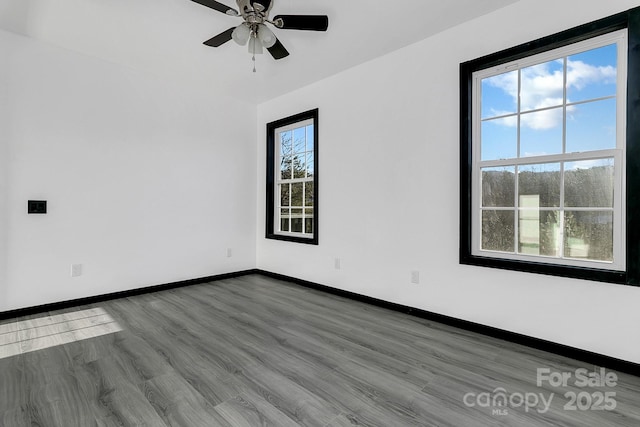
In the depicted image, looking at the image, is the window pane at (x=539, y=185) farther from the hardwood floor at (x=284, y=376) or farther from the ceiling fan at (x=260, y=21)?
the ceiling fan at (x=260, y=21)

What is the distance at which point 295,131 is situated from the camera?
15.9ft

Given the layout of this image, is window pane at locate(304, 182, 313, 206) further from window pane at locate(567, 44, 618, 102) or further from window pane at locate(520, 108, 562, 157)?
window pane at locate(567, 44, 618, 102)

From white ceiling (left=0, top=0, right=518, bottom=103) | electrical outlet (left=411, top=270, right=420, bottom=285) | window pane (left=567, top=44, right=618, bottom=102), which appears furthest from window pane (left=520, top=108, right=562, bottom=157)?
electrical outlet (left=411, top=270, right=420, bottom=285)

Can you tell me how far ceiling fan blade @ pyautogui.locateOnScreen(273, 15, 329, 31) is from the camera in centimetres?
230

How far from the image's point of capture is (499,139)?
9.18 feet

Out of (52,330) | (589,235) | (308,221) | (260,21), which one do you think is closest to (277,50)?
(260,21)

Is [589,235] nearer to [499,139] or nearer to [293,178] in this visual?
[499,139]

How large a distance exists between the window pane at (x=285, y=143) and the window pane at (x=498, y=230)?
306cm

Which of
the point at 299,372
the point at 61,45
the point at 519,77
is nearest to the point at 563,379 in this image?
the point at 299,372

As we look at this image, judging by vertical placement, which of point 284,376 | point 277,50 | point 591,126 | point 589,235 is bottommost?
point 284,376

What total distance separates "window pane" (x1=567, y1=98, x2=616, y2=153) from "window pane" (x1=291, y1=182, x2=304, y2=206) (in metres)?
3.19

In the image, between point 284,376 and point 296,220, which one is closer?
point 284,376

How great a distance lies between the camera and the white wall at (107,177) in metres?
3.15

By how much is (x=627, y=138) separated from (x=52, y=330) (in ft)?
15.7
